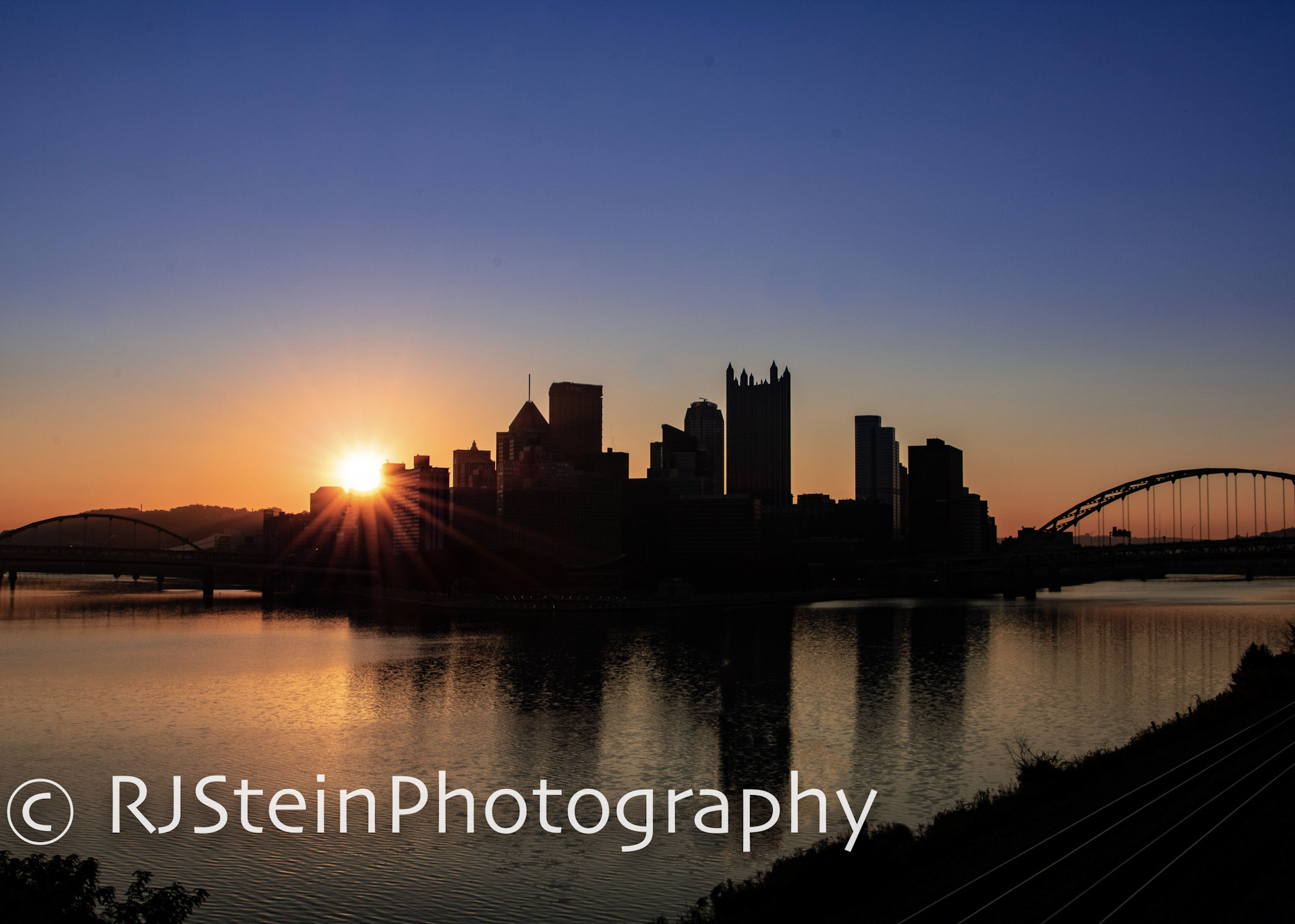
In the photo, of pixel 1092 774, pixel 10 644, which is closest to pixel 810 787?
pixel 1092 774

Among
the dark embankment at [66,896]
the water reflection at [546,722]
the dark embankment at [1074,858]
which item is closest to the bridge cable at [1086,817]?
the dark embankment at [1074,858]

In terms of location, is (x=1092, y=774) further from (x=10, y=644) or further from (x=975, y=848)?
(x=10, y=644)

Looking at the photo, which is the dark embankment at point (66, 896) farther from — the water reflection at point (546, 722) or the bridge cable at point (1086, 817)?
the bridge cable at point (1086, 817)

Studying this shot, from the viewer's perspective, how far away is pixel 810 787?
33.2m

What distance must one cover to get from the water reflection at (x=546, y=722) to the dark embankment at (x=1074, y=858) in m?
3.66

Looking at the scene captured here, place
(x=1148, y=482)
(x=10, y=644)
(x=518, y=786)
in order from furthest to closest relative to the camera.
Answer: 1. (x=1148, y=482)
2. (x=10, y=644)
3. (x=518, y=786)

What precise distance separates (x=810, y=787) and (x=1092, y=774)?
7.93 meters

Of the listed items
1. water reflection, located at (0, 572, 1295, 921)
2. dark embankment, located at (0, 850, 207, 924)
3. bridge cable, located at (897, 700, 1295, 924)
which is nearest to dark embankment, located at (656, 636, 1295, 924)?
bridge cable, located at (897, 700, 1295, 924)

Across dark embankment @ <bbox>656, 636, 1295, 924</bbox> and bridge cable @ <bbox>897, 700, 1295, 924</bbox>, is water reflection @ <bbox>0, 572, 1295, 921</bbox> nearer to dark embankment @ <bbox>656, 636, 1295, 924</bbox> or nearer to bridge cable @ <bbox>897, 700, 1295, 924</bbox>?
dark embankment @ <bbox>656, 636, 1295, 924</bbox>

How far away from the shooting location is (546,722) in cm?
4612

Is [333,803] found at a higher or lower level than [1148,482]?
lower

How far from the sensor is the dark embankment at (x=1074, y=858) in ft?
58.9

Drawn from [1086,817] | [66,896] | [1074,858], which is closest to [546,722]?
[1086,817]

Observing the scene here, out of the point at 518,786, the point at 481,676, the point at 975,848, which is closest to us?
the point at 975,848
